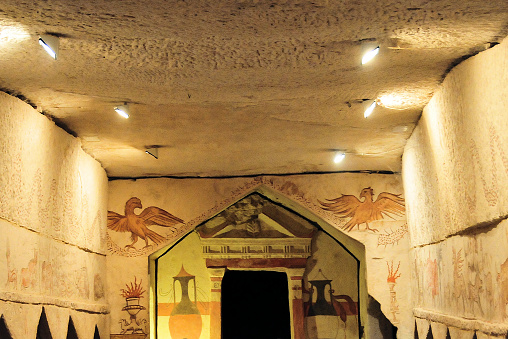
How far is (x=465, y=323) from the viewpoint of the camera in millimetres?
3834

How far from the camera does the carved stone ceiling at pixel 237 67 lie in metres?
3.05

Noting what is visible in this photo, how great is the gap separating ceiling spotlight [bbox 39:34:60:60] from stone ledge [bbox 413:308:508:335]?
9.34ft

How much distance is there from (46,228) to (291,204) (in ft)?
11.0

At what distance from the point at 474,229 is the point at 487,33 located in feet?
3.90

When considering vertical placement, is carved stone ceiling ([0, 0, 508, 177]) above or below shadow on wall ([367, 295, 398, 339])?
above

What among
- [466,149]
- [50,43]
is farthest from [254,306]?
[50,43]

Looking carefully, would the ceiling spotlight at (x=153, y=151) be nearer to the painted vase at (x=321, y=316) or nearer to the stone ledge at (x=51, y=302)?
the stone ledge at (x=51, y=302)

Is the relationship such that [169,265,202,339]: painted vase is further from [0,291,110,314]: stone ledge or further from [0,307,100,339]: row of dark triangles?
[0,307,100,339]: row of dark triangles

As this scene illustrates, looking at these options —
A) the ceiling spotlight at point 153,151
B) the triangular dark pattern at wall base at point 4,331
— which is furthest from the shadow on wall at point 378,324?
the triangular dark pattern at wall base at point 4,331

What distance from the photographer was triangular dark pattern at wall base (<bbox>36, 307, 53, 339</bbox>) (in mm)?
4582

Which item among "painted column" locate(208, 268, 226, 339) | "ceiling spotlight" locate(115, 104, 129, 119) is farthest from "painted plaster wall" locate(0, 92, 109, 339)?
"painted column" locate(208, 268, 226, 339)

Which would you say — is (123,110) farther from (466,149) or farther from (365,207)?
(365,207)

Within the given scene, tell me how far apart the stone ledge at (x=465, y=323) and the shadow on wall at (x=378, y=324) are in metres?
1.47

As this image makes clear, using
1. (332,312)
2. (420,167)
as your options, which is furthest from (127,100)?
(332,312)
